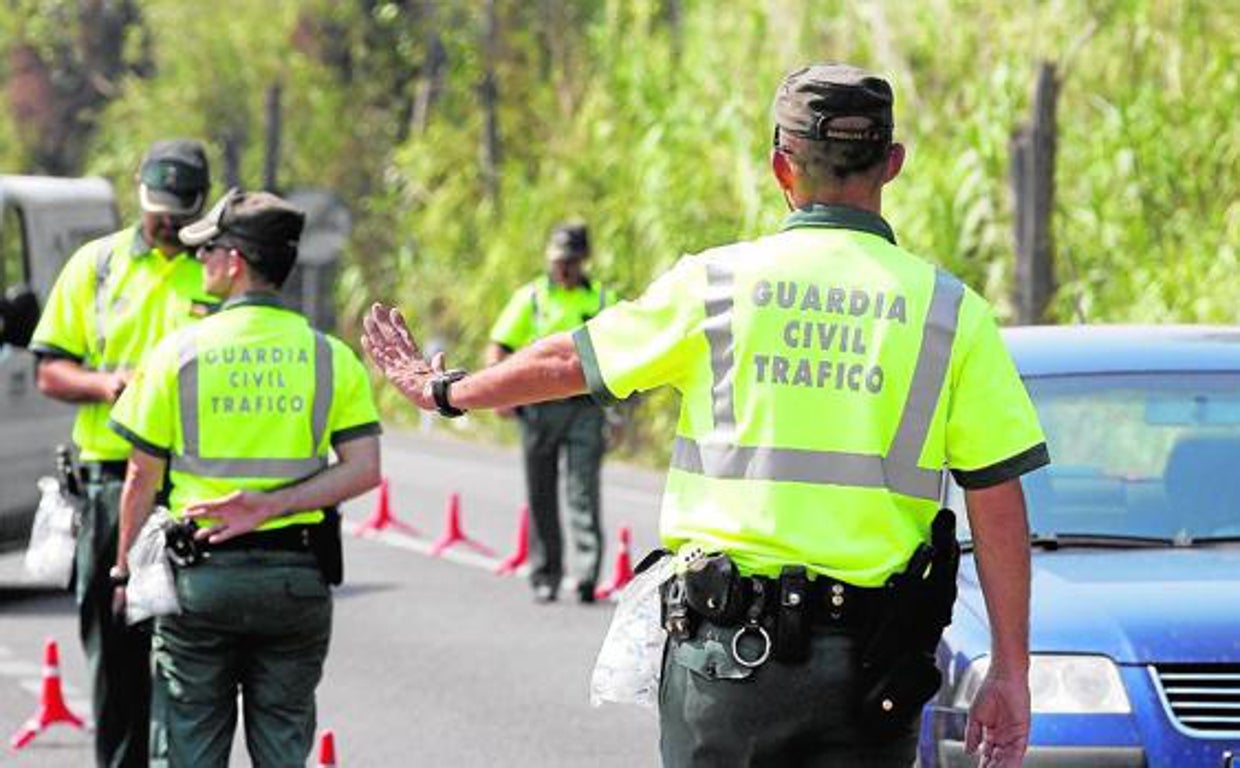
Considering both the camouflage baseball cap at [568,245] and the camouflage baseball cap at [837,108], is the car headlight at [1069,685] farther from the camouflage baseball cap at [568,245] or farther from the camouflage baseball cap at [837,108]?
the camouflage baseball cap at [568,245]

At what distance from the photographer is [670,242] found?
28.7 metres

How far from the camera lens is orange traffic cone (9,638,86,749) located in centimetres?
1159

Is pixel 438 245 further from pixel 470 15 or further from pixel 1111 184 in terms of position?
pixel 1111 184

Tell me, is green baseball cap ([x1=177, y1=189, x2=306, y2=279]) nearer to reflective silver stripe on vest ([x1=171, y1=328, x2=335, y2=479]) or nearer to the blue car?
reflective silver stripe on vest ([x1=171, y1=328, x2=335, y2=479])

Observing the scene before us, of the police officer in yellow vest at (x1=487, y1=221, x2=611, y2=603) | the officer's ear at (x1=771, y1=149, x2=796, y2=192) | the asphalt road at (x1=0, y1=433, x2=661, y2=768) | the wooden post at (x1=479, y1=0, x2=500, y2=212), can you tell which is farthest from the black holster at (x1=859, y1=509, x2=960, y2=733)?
the wooden post at (x1=479, y1=0, x2=500, y2=212)

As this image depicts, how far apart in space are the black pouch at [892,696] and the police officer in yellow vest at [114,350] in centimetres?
429

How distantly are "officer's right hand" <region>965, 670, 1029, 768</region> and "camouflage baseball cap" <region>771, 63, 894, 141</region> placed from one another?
928 millimetres

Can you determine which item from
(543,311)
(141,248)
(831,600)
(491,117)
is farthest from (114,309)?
(491,117)

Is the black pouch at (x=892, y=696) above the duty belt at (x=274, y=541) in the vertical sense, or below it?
above

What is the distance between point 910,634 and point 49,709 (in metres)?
6.75

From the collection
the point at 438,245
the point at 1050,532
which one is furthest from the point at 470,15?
the point at 1050,532

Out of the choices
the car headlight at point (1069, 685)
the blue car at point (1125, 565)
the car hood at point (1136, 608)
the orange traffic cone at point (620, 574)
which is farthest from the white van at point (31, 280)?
the car headlight at point (1069, 685)

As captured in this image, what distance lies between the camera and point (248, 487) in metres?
8.14

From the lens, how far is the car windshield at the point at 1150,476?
8625mm
